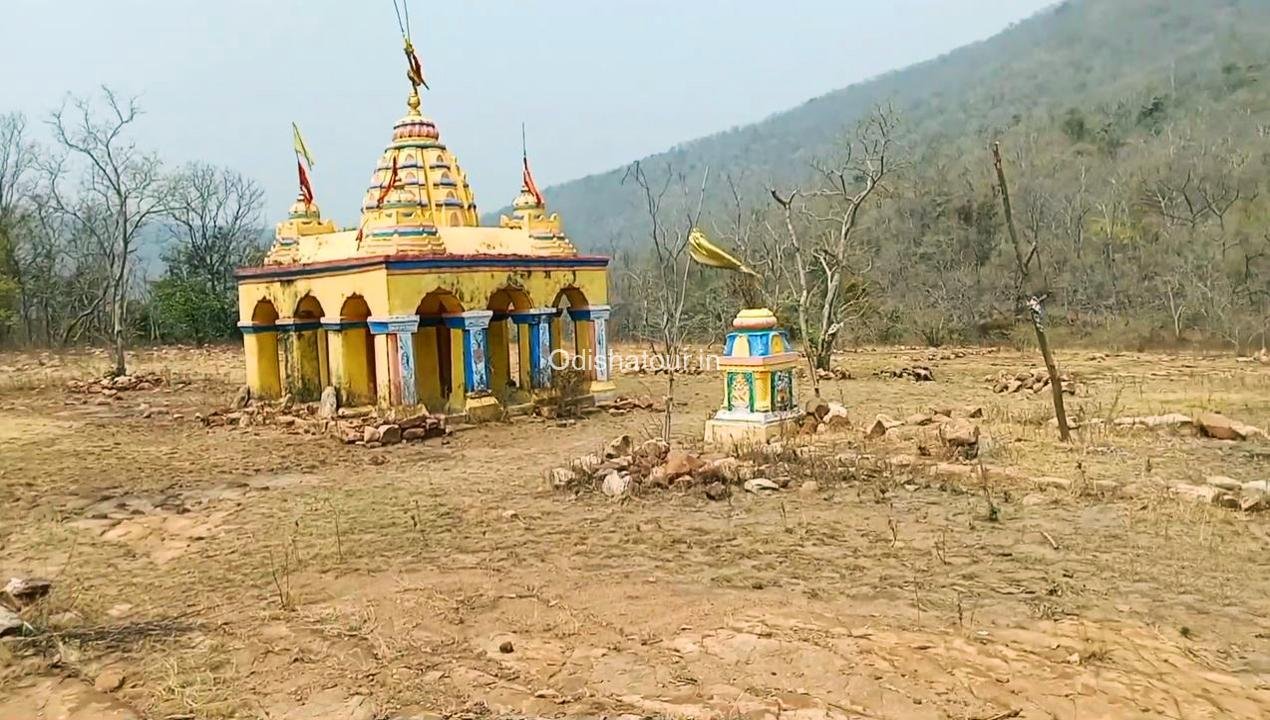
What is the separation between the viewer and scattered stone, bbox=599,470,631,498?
8164 mm

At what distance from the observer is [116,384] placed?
1878 cm

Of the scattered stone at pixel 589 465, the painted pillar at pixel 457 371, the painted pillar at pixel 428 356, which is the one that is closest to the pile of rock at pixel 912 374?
the painted pillar at pixel 457 371

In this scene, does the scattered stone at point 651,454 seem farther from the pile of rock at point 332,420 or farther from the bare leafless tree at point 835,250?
the bare leafless tree at point 835,250

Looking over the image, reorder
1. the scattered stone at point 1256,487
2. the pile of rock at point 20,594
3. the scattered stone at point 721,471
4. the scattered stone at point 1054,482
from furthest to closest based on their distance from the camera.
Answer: the scattered stone at point 721,471 < the scattered stone at point 1054,482 < the scattered stone at point 1256,487 < the pile of rock at point 20,594

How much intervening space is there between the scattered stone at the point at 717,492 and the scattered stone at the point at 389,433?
219 inches

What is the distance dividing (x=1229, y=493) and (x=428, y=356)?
37.3ft

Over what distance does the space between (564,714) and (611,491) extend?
414 centimetres

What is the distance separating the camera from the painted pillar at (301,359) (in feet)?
51.5

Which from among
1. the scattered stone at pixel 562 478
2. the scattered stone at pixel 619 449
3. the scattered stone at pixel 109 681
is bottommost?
the scattered stone at pixel 109 681

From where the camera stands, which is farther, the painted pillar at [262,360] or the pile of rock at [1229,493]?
the painted pillar at [262,360]

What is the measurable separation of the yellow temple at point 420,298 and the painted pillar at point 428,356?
20 millimetres

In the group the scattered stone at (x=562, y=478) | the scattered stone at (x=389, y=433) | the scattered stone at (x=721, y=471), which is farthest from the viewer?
the scattered stone at (x=389, y=433)

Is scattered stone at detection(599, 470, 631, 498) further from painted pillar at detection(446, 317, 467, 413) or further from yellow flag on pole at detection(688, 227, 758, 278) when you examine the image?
painted pillar at detection(446, 317, 467, 413)

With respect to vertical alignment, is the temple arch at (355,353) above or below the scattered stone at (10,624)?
above
